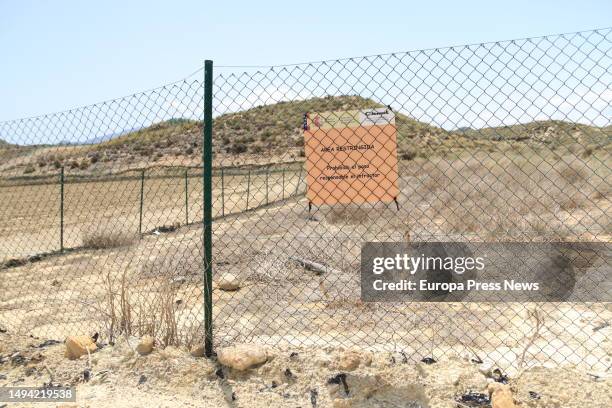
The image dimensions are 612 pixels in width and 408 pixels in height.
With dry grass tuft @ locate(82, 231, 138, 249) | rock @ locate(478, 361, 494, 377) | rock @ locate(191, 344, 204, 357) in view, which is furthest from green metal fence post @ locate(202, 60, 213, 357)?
dry grass tuft @ locate(82, 231, 138, 249)

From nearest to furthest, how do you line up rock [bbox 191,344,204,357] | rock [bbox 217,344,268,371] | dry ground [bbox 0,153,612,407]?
rock [bbox 217,344,268,371] → rock [bbox 191,344,204,357] → dry ground [bbox 0,153,612,407]

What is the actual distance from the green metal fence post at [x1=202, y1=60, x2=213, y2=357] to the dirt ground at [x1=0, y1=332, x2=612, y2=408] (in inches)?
9.4

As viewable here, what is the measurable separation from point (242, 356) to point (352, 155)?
174cm

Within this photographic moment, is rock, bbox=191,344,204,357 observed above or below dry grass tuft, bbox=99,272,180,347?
below

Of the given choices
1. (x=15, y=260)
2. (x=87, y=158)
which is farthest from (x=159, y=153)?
(x=15, y=260)

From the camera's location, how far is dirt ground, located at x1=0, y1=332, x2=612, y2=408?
3680mm

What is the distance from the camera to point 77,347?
177 inches

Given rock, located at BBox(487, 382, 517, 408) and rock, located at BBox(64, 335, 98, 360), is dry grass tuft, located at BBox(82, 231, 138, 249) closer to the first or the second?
rock, located at BBox(64, 335, 98, 360)

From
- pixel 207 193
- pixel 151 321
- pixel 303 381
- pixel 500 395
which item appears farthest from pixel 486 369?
pixel 151 321

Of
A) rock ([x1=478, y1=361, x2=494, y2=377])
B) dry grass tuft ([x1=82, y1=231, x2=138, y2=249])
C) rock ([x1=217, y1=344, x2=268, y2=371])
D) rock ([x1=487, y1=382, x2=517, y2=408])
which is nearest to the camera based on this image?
rock ([x1=487, y1=382, x2=517, y2=408])

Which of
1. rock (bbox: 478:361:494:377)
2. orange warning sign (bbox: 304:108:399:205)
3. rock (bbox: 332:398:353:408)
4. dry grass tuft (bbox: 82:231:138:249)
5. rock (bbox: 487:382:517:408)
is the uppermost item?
orange warning sign (bbox: 304:108:399:205)

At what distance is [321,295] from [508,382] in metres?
3.25

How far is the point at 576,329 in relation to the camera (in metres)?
5.21

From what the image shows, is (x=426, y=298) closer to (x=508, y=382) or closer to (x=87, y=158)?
(x=508, y=382)
